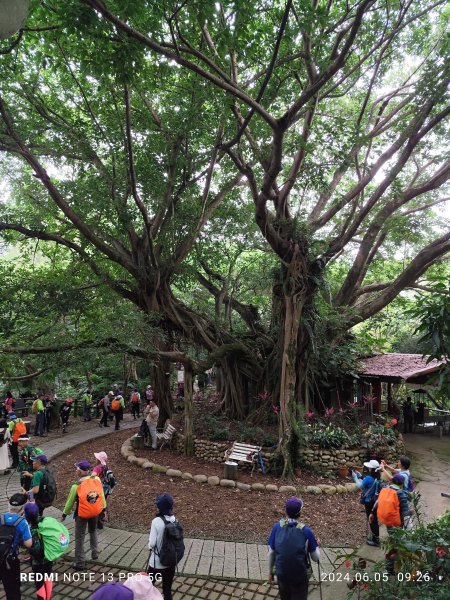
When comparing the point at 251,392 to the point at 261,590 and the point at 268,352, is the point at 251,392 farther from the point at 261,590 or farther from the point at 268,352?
the point at 261,590

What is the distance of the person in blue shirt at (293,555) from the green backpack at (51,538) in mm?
2171

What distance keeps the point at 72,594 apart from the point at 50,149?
9.04m

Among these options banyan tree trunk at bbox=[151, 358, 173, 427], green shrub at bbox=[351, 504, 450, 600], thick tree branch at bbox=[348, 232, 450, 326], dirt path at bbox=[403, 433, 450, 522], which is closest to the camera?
green shrub at bbox=[351, 504, 450, 600]

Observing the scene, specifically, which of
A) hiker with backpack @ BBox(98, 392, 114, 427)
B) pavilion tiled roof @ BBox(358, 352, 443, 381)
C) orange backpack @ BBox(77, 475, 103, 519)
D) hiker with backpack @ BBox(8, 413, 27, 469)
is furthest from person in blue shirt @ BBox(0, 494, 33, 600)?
pavilion tiled roof @ BBox(358, 352, 443, 381)

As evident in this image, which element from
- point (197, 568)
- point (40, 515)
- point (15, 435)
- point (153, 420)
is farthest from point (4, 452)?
point (197, 568)

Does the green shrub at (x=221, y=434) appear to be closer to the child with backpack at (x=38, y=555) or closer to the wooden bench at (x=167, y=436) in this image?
the wooden bench at (x=167, y=436)

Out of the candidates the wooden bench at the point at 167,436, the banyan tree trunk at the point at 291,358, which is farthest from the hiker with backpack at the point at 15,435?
the banyan tree trunk at the point at 291,358

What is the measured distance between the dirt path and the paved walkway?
2.80 metres

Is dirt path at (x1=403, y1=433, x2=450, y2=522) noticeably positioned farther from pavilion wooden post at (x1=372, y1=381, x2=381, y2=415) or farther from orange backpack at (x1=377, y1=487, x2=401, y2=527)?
orange backpack at (x1=377, y1=487, x2=401, y2=527)

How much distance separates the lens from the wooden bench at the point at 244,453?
28.5ft

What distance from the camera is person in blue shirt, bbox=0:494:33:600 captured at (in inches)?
150

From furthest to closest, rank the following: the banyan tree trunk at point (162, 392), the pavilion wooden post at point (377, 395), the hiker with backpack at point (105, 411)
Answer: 1. the hiker with backpack at point (105, 411)
2. the pavilion wooden post at point (377, 395)
3. the banyan tree trunk at point (162, 392)

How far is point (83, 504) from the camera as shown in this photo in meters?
4.89

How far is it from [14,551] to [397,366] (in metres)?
11.5
